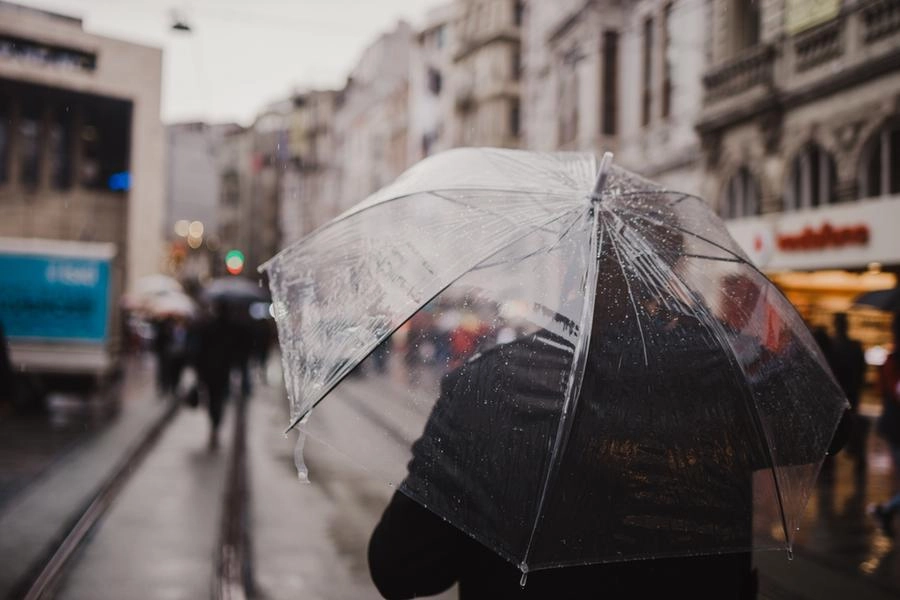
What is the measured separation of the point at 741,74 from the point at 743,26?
1232mm

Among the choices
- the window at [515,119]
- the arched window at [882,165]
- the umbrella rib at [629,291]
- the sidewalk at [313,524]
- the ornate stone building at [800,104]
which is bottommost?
the sidewalk at [313,524]

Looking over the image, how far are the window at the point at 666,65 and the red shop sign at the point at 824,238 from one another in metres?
6.08

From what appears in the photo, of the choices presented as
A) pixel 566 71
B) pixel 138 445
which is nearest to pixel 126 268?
pixel 566 71

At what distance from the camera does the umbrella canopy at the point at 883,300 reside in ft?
22.4

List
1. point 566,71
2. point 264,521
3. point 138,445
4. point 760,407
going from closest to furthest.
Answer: point 760,407 < point 264,521 < point 138,445 < point 566,71

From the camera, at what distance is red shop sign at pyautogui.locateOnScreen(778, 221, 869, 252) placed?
13.6m

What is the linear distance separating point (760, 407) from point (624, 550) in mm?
573

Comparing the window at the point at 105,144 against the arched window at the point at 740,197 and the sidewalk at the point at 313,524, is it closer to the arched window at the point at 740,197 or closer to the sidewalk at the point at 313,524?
the arched window at the point at 740,197

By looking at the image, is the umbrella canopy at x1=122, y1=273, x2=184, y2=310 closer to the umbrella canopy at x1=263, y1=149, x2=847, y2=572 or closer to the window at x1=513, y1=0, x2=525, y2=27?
the window at x1=513, y1=0, x2=525, y2=27

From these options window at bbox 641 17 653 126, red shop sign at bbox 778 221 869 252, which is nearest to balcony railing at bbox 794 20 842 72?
red shop sign at bbox 778 221 869 252

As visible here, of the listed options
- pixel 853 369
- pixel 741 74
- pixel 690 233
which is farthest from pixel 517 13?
pixel 690 233

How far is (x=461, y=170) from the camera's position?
2.83 metres

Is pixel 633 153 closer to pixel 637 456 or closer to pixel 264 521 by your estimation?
pixel 264 521

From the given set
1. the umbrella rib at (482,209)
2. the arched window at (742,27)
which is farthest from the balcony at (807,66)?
the umbrella rib at (482,209)
